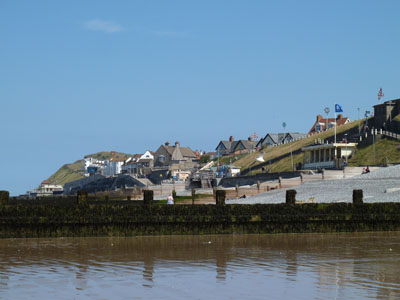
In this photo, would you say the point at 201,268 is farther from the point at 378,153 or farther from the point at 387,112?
the point at 387,112

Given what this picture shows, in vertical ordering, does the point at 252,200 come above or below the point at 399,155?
below

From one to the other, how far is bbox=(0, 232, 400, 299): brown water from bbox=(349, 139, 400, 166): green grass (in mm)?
89104

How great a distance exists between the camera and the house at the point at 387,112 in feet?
486

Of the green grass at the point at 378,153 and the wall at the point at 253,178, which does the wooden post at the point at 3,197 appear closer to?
the wall at the point at 253,178

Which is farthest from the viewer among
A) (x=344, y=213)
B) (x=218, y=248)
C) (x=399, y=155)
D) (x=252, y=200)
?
(x=399, y=155)

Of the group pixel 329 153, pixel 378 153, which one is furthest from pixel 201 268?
pixel 329 153

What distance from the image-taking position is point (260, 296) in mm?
15492

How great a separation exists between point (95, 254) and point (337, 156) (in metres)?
104

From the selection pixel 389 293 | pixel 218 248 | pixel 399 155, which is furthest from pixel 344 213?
pixel 399 155

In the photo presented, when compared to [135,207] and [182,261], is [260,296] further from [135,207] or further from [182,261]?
[135,207]

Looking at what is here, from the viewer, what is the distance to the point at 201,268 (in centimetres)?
2102

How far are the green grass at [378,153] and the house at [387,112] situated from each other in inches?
793

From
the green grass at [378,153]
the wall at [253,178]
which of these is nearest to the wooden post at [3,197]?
the wall at [253,178]

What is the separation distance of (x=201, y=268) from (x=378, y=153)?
358 ft
